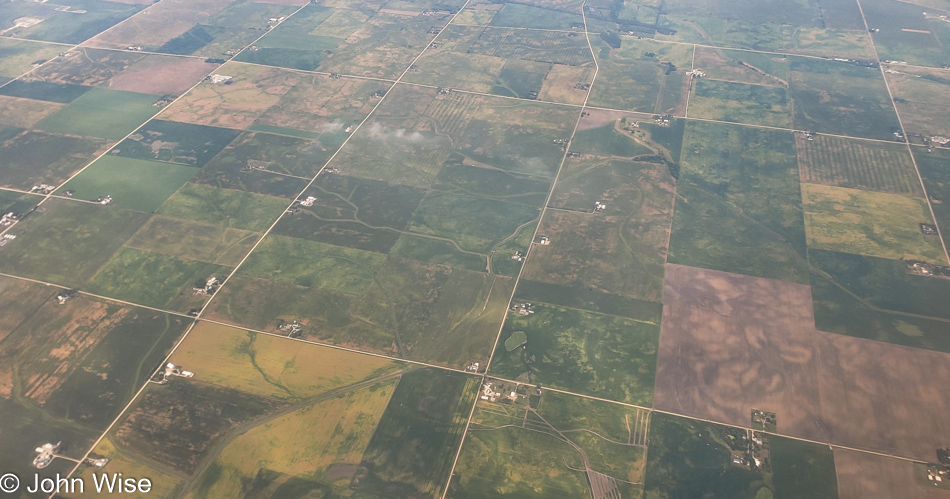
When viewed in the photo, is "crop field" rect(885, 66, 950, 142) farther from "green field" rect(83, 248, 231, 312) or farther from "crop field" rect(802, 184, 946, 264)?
"green field" rect(83, 248, 231, 312)

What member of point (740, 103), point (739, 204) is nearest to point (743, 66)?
point (740, 103)

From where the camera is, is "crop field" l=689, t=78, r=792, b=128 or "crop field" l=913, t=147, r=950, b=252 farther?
"crop field" l=689, t=78, r=792, b=128

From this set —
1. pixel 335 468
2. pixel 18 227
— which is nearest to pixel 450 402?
pixel 335 468

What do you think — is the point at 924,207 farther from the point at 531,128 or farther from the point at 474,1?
the point at 474,1

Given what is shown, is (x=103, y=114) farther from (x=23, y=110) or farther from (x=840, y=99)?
(x=840, y=99)

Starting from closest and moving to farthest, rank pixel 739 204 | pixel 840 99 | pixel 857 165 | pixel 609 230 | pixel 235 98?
pixel 609 230
pixel 739 204
pixel 857 165
pixel 840 99
pixel 235 98

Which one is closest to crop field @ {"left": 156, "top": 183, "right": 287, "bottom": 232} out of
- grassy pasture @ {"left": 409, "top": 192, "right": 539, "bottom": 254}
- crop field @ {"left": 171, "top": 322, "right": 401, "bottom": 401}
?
crop field @ {"left": 171, "top": 322, "right": 401, "bottom": 401}
